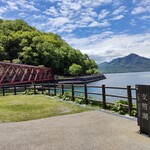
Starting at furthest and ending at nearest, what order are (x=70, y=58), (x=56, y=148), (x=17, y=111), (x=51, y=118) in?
(x=70, y=58) → (x=17, y=111) → (x=51, y=118) → (x=56, y=148)

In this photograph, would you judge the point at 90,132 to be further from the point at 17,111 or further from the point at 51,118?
the point at 17,111

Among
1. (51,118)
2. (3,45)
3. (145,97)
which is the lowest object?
(51,118)

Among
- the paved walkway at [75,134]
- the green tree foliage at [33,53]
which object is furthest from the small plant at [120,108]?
the green tree foliage at [33,53]

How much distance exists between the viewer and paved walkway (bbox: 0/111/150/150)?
7.52 meters

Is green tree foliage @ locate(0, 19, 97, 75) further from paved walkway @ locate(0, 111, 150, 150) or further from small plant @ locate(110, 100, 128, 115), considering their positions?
paved walkway @ locate(0, 111, 150, 150)

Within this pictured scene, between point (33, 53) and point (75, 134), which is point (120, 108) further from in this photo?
point (33, 53)

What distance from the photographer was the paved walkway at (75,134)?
752 cm

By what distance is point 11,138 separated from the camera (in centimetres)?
866

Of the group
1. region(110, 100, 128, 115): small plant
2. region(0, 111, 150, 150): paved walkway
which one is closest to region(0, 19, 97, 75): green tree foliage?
region(110, 100, 128, 115): small plant

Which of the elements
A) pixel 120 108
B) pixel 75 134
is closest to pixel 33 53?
pixel 120 108

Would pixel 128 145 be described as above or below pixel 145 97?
below

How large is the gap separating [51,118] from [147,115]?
16.3ft

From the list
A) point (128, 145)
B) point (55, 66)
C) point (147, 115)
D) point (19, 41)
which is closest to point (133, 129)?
point (147, 115)

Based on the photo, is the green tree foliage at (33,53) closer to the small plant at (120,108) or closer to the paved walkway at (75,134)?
the small plant at (120,108)
